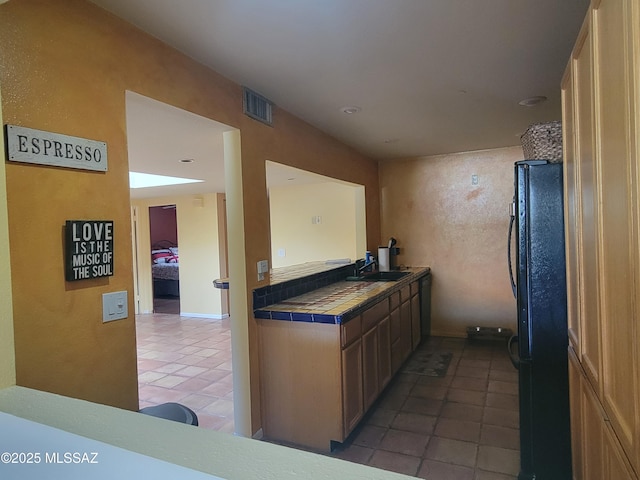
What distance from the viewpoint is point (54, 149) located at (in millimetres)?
1411

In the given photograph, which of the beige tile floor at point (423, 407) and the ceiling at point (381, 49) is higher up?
the ceiling at point (381, 49)

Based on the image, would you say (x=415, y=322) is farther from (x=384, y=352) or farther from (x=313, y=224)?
(x=313, y=224)

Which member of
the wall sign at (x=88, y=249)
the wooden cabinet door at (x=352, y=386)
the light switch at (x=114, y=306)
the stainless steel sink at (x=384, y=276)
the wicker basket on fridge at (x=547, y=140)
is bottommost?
the wooden cabinet door at (x=352, y=386)

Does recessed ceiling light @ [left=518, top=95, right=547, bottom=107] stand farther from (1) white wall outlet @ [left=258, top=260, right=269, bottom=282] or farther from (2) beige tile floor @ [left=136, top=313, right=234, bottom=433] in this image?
(2) beige tile floor @ [left=136, top=313, right=234, bottom=433]

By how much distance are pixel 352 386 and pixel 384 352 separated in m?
0.74

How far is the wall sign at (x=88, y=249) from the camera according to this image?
4.72ft

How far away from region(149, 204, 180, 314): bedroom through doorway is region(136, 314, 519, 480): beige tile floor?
10.6ft

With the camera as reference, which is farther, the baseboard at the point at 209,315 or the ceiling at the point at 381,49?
the baseboard at the point at 209,315

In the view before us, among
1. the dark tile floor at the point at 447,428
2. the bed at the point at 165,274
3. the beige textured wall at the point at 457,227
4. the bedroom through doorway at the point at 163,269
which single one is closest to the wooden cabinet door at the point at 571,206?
the dark tile floor at the point at 447,428

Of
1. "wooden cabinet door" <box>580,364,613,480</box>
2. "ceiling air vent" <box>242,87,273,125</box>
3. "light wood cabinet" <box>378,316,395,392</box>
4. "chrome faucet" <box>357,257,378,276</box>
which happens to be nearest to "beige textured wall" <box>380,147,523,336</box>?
"chrome faucet" <box>357,257,378,276</box>

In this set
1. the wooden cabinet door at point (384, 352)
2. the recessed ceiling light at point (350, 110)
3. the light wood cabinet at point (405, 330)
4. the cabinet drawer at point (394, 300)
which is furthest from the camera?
the light wood cabinet at point (405, 330)

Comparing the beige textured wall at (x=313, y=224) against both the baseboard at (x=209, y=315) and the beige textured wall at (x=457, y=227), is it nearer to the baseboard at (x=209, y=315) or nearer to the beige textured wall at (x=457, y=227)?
the beige textured wall at (x=457, y=227)

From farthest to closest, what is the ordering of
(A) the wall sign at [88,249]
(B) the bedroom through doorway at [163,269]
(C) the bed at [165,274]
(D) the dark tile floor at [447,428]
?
(C) the bed at [165,274] < (B) the bedroom through doorway at [163,269] < (D) the dark tile floor at [447,428] < (A) the wall sign at [88,249]

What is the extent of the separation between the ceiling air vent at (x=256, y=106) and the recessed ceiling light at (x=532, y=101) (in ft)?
6.18
